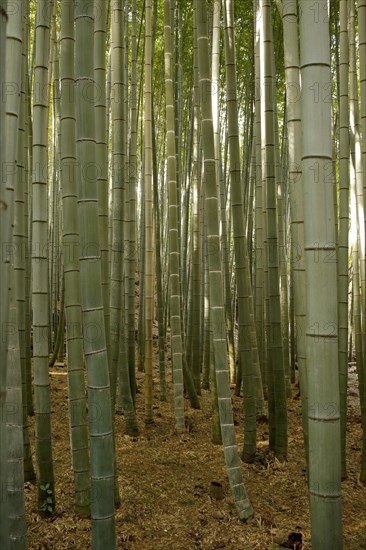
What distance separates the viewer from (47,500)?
7.17 feet

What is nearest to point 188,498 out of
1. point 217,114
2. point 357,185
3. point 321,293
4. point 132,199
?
point 321,293

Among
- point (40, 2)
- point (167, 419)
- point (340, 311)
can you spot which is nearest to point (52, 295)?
point (167, 419)

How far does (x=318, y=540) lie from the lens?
3.91ft

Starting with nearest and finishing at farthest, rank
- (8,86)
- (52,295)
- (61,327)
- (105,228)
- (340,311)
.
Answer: (8,86)
(105,228)
(340,311)
(61,327)
(52,295)

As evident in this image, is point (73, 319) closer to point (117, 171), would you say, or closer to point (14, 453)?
point (14, 453)

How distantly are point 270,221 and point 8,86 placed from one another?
1866 mm

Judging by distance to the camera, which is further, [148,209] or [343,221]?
[148,209]

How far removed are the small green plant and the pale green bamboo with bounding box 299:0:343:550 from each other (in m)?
1.32

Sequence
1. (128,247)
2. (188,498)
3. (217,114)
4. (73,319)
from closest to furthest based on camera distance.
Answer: (73,319), (188,498), (217,114), (128,247)

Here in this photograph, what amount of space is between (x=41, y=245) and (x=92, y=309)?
0.54 metres

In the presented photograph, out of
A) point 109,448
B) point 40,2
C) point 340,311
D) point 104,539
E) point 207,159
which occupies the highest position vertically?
point 40,2

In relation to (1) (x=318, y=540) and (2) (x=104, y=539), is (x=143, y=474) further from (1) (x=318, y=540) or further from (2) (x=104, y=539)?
(1) (x=318, y=540)

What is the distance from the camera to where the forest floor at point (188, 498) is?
2.16 metres

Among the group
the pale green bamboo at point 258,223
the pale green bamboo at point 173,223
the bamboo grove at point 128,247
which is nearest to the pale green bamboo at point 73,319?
the bamboo grove at point 128,247
